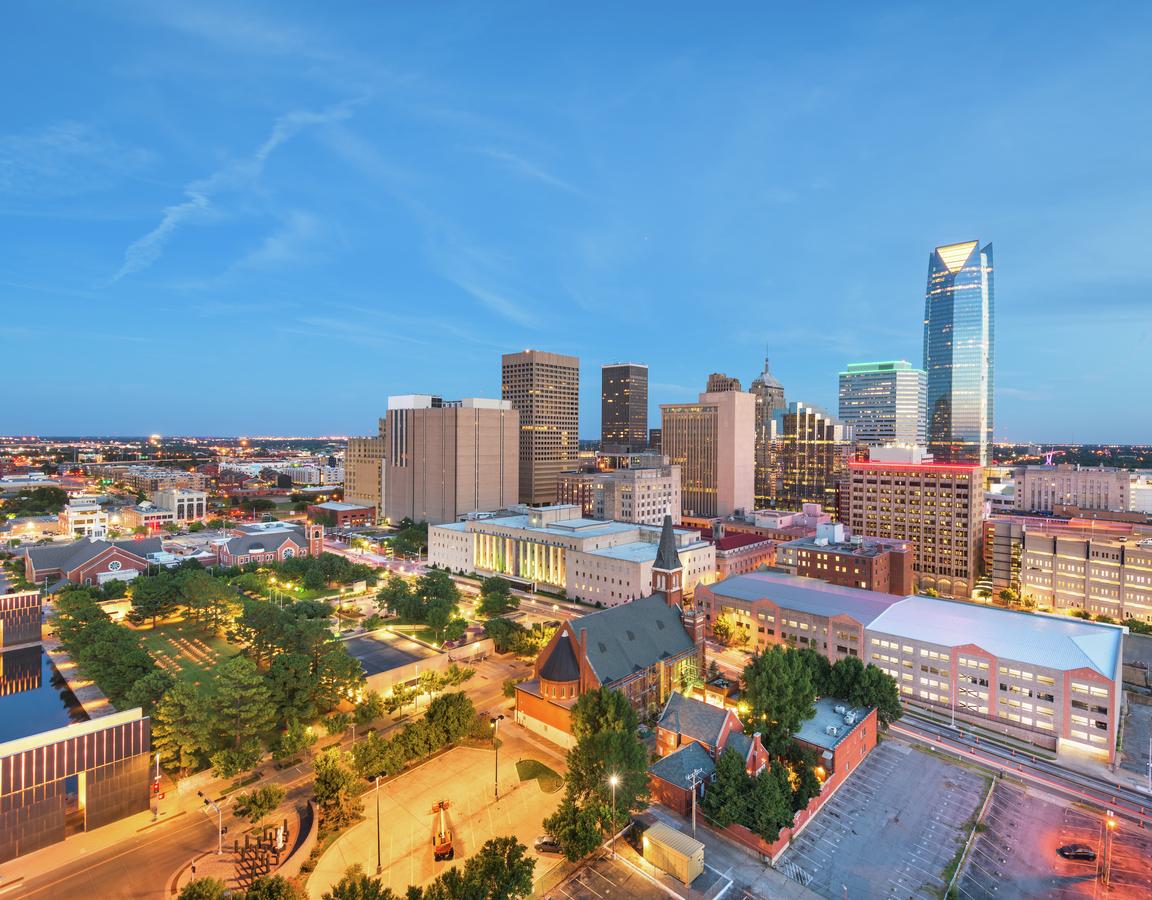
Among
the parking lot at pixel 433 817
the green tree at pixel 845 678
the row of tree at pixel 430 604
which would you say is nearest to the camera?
the parking lot at pixel 433 817

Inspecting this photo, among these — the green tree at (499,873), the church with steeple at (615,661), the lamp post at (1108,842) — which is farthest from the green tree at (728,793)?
the lamp post at (1108,842)

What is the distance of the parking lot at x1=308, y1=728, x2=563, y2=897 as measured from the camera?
41.2 m

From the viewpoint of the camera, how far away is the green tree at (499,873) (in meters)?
34.3

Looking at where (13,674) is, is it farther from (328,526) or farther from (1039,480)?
(1039,480)

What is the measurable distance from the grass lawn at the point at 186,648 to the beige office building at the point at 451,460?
9469cm

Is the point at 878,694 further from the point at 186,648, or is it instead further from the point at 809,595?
the point at 186,648

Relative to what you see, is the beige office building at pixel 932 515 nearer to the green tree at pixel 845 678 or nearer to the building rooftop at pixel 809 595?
the building rooftop at pixel 809 595

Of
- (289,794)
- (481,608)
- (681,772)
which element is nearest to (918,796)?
(681,772)

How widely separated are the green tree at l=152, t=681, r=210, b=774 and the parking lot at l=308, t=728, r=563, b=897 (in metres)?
15.4

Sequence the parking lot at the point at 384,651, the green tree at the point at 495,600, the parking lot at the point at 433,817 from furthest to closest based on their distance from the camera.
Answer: the green tree at the point at 495,600, the parking lot at the point at 384,651, the parking lot at the point at 433,817

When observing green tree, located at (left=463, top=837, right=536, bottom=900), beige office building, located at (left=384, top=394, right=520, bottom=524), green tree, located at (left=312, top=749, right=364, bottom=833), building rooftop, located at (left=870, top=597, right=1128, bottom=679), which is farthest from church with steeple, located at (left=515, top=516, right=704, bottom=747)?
beige office building, located at (left=384, top=394, right=520, bottom=524)

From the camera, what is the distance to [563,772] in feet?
179

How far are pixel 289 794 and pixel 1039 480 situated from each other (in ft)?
666

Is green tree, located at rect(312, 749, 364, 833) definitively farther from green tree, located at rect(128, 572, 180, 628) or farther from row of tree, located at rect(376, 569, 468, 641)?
green tree, located at rect(128, 572, 180, 628)
